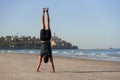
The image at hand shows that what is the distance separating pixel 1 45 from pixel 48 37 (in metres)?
186

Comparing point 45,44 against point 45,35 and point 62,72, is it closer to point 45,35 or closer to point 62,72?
point 45,35

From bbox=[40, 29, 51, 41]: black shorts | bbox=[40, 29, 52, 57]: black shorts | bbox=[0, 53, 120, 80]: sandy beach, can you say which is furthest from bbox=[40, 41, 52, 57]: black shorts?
bbox=[0, 53, 120, 80]: sandy beach

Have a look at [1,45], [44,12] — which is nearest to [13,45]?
[1,45]

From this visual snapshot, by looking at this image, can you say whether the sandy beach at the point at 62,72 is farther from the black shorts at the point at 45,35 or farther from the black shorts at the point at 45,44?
the black shorts at the point at 45,35

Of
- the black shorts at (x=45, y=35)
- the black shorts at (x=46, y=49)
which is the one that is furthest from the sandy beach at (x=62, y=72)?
the black shorts at (x=45, y=35)

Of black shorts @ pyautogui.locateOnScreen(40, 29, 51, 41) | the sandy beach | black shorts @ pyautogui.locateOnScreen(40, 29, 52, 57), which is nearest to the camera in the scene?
the sandy beach

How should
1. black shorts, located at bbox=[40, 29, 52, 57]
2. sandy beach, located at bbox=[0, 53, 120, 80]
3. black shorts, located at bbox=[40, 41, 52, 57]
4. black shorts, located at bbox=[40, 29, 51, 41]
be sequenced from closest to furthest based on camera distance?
1. sandy beach, located at bbox=[0, 53, 120, 80]
2. black shorts, located at bbox=[40, 29, 51, 41]
3. black shorts, located at bbox=[40, 29, 52, 57]
4. black shorts, located at bbox=[40, 41, 52, 57]

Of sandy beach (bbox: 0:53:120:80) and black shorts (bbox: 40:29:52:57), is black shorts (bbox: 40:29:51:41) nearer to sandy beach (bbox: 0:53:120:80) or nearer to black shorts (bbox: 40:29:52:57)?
black shorts (bbox: 40:29:52:57)

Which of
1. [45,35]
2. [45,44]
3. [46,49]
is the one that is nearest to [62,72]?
[46,49]

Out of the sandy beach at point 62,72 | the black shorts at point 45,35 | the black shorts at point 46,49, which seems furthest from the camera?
the black shorts at point 46,49

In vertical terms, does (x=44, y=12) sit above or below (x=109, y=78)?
above

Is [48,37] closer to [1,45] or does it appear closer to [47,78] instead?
[47,78]

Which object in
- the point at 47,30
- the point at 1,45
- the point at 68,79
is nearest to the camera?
the point at 68,79

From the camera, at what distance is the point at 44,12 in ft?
42.9
